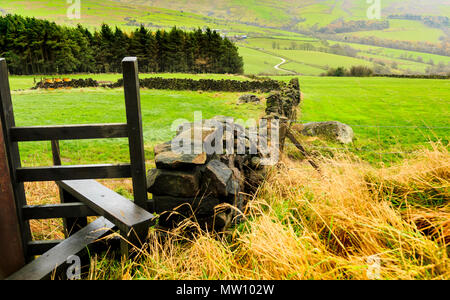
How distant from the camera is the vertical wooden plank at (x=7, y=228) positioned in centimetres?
235

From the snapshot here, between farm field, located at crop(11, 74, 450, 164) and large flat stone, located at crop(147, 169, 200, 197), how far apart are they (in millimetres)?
7896

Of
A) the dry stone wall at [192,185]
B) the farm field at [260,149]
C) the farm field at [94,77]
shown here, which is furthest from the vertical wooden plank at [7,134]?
the farm field at [94,77]

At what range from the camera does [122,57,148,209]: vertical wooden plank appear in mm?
2406

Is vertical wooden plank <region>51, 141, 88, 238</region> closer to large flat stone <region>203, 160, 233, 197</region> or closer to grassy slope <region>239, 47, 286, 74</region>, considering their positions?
large flat stone <region>203, 160, 233, 197</region>

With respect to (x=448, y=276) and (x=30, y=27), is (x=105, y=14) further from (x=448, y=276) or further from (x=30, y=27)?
(x=448, y=276)

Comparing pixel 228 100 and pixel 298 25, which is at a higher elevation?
pixel 298 25

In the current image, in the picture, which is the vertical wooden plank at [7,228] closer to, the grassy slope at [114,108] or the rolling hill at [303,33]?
the grassy slope at [114,108]

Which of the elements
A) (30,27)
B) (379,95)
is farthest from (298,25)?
(30,27)

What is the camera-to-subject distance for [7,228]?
2439mm

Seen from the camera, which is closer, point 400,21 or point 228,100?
point 228,100

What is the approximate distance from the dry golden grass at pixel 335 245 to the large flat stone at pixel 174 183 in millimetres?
394
